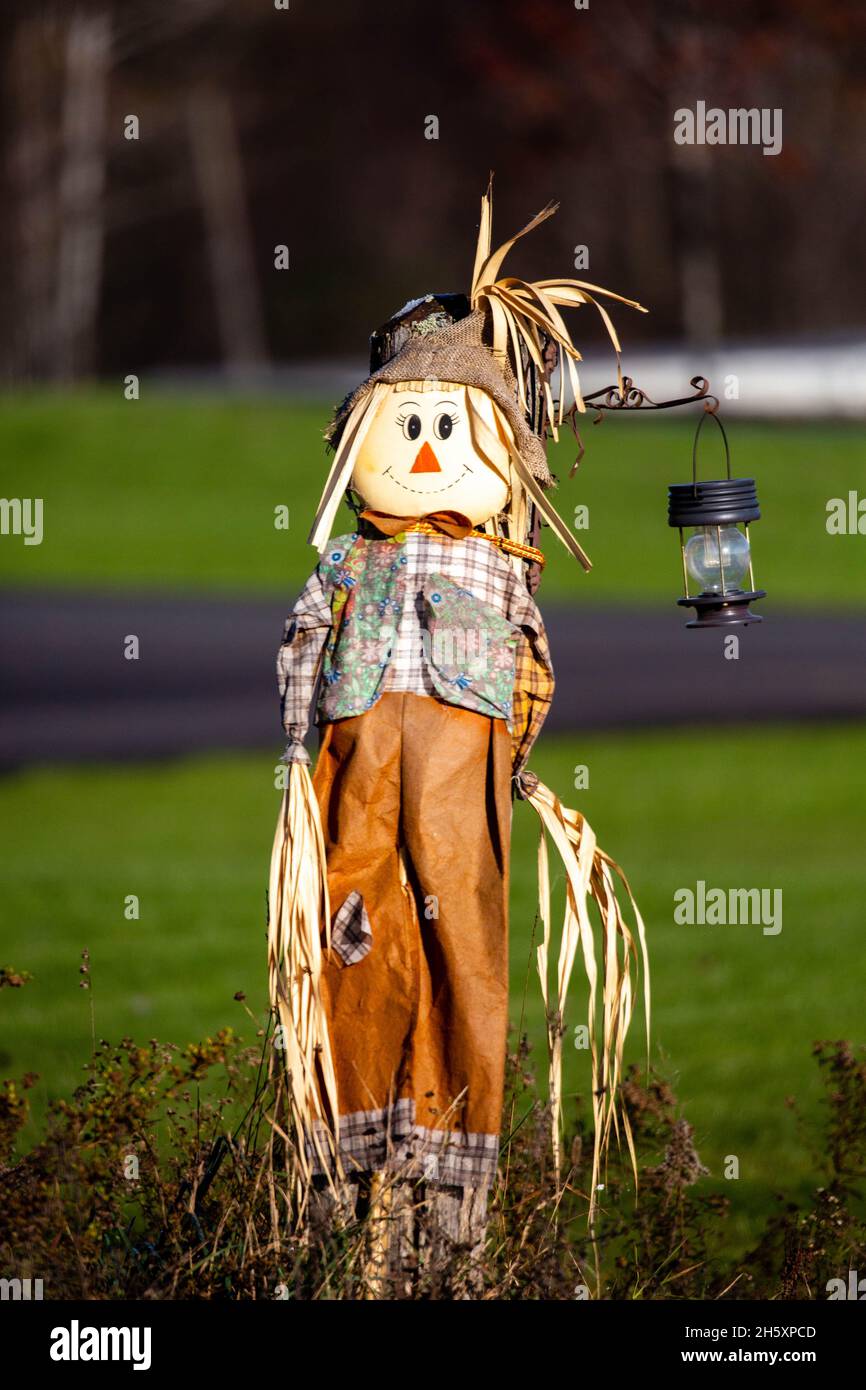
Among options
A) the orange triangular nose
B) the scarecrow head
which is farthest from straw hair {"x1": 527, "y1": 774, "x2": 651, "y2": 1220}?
the orange triangular nose

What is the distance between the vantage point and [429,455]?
4.05 meters

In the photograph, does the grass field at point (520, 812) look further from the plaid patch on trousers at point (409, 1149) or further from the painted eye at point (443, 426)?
the painted eye at point (443, 426)

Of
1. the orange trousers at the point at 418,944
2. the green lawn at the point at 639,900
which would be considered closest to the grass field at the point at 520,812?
the green lawn at the point at 639,900

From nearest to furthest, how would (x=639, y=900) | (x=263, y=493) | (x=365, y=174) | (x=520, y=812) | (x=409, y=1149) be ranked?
(x=409, y=1149), (x=639, y=900), (x=520, y=812), (x=263, y=493), (x=365, y=174)

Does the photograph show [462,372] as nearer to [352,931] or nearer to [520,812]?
[352,931]

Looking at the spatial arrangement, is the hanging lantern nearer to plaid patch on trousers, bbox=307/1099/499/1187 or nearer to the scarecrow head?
the scarecrow head

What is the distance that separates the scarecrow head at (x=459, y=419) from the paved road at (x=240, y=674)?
28.6 feet

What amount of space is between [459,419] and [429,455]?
11cm

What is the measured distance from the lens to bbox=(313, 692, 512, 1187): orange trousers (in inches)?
154

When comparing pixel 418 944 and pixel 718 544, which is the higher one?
pixel 718 544

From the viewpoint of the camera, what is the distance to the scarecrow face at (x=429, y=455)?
406 centimetres

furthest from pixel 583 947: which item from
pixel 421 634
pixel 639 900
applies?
pixel 639 900

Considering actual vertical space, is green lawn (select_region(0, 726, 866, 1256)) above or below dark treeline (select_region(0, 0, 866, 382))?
below
